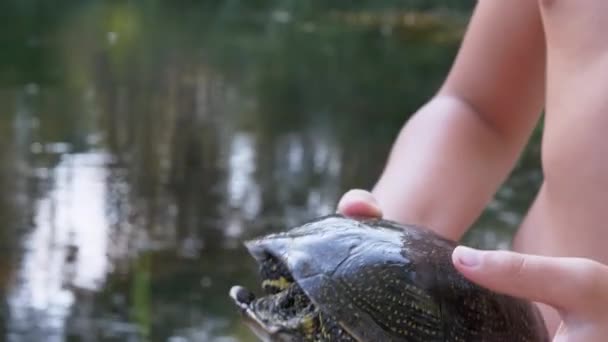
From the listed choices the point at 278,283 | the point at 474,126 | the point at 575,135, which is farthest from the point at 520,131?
the point at 278,283

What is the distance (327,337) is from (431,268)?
11cm

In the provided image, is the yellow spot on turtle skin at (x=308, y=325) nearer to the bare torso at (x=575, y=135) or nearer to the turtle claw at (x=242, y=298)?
the turtle claw at (x=242, y=298)

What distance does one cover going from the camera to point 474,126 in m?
Answer: 1.29

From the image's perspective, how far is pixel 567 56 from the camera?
113cm

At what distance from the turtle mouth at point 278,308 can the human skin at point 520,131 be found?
1.00 feet

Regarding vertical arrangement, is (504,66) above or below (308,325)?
above

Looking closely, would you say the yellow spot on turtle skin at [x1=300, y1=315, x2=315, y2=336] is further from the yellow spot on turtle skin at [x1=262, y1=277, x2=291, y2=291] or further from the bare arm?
the bare arm

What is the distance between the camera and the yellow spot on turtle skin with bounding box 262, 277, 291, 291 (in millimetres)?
887

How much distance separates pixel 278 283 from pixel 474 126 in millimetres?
482

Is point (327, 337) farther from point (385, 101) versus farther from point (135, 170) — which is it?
point (385, 101)

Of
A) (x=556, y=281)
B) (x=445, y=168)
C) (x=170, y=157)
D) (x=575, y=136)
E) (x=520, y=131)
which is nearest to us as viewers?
(x=556, y=281)

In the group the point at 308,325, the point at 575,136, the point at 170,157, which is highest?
the point at 575,136

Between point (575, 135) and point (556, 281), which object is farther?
point (575, 135)

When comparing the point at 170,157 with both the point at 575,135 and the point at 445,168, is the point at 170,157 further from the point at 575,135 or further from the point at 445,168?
the point at 575,135
